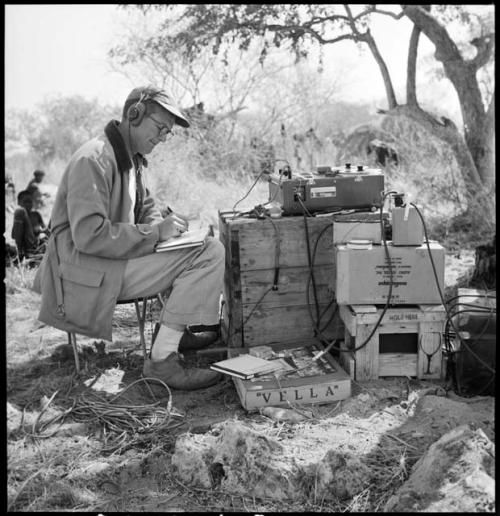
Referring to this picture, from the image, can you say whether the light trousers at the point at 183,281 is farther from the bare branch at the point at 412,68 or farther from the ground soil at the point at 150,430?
the bare branch at the point at 412,68

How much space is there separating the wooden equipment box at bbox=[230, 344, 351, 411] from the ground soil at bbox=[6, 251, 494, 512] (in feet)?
0.20

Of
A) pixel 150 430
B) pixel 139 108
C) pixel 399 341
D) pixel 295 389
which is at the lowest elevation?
pixel 150 430

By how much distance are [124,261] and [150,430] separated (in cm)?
96

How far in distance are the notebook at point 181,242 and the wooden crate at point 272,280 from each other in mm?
335

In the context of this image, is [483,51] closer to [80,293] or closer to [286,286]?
[286,286]

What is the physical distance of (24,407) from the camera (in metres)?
3.62

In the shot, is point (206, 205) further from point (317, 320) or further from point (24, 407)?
point (24, 407)

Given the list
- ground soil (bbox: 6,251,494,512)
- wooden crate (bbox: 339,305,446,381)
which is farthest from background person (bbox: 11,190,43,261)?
wooden crate (bbox: 339,305,446,381)

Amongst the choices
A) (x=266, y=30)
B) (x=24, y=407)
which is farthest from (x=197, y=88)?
(x=24, y=407)

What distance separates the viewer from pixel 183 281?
154 inches

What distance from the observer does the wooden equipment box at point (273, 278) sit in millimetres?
4309

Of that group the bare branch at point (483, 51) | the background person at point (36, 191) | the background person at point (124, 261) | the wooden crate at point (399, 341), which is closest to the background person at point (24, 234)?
the background person at point (36, 191)

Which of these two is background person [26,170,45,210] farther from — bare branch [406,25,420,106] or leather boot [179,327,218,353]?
leather boot [179,327,218,353]

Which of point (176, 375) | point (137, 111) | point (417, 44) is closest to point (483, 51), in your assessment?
point (417, 44)
